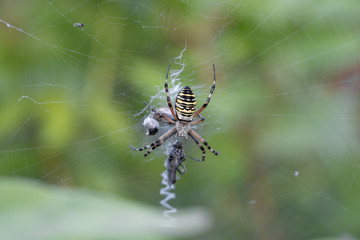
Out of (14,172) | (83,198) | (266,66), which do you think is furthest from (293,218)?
(83,198)

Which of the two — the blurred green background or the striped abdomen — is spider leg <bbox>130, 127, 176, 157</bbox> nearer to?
the blurred green background

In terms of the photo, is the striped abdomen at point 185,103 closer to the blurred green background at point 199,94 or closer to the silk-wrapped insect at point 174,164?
the blurred green background at point 199,94

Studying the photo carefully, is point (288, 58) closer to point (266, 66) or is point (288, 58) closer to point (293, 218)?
point (266, 66)

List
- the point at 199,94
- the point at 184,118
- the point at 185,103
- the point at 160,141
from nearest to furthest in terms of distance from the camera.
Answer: the point at 185,103, the point at 184,118, the point at 199,94, the point at 160,141

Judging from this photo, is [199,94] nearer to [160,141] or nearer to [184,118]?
[184,118]

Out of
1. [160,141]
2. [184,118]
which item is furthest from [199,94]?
[160,141]

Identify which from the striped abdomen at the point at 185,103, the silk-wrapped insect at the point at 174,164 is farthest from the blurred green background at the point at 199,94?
the striped abdomen at the point at 185,103

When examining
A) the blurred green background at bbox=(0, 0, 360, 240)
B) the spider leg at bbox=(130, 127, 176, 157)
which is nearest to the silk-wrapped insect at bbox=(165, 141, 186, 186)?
the blurred green background at bbox=(0, 0, 360, 240)

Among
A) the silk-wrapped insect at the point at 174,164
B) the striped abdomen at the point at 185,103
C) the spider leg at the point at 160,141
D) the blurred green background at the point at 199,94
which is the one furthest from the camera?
the spider leg at the point at 160,141
